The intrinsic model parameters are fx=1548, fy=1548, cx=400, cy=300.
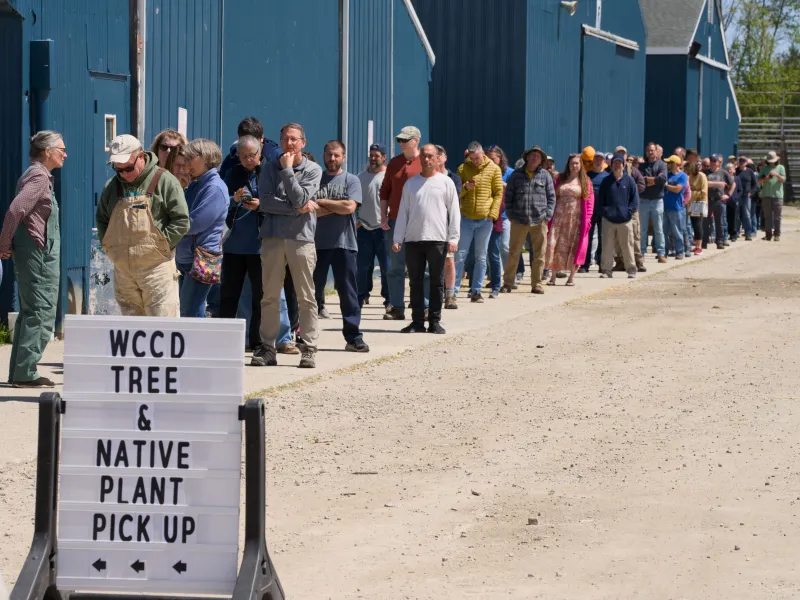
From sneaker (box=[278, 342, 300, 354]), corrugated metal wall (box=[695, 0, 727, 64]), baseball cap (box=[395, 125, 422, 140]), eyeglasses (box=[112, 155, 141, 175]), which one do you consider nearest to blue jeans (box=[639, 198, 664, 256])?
baseball cap (box=[395, 125, 422, 140])

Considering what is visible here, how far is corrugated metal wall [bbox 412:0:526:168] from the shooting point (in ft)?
88.2

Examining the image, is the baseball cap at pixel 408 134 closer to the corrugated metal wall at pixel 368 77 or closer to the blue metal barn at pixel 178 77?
the blue metal barn at pixel 178 77

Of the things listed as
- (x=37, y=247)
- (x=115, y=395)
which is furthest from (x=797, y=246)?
(x=115, y=395)

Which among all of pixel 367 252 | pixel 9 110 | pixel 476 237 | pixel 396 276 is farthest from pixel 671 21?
pixel 9 110

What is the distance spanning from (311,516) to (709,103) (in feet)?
129

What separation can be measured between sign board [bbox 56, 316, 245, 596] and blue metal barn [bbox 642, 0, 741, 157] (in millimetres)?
36447

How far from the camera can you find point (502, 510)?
7445mm

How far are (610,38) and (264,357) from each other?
73.4ft

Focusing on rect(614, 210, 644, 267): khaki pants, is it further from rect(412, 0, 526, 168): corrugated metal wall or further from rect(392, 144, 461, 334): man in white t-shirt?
rect(392, 144, 461, 334): man in white t-shirt

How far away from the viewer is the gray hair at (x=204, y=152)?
432 inches

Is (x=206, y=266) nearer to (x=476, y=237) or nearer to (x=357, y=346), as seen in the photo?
(x=357, y=346)

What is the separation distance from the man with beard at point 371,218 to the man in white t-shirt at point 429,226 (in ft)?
5.22

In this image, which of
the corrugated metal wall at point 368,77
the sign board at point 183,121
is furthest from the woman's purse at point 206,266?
the corrugated metal wall at point 368,77

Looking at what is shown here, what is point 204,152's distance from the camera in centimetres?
1100
